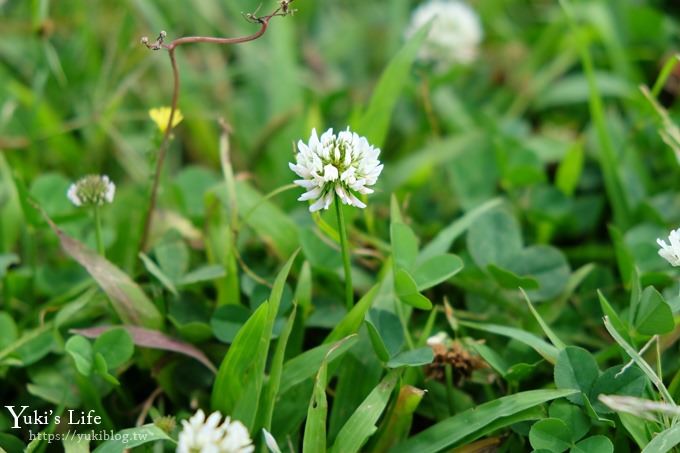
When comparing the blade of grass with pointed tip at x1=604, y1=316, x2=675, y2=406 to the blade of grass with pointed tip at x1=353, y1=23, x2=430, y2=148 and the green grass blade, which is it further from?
the blade of grass with pointed tip at x1=353, y1=23, x2=430, y2=148

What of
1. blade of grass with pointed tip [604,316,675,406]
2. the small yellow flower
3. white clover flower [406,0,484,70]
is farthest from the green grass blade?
white clover flower [406,0,484,70]

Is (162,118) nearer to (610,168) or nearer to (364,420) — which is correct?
(364,420)

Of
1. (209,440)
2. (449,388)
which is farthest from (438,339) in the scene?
(209,440)

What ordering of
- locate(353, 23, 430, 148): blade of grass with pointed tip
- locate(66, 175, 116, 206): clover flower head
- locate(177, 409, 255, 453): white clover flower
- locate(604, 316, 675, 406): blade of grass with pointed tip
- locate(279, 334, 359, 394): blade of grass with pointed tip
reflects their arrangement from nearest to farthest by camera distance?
locate(177, 409, 255, 453): white clover flower
locate(604, 316, 675, 406): blade of grass with pointed tip
locate(279, 334, 359, 394): blade of grass with pointed tip
locate(66, 175, 116, 206): clover flower head
locate(353, 23, 430, 148): blade of grass with pointed tip

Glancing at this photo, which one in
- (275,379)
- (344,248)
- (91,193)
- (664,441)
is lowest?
(664,441)

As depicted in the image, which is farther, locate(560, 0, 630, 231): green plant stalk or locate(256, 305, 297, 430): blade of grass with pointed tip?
locate(560, 0, 630, 231): green plant stalk

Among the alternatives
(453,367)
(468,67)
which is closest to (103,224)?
(453,367)

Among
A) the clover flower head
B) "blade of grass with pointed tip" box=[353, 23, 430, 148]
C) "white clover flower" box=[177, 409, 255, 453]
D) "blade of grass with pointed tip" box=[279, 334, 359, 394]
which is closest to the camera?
"white clover flower" box=[177, 409, 255, 453]

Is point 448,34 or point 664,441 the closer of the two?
point 664,441
